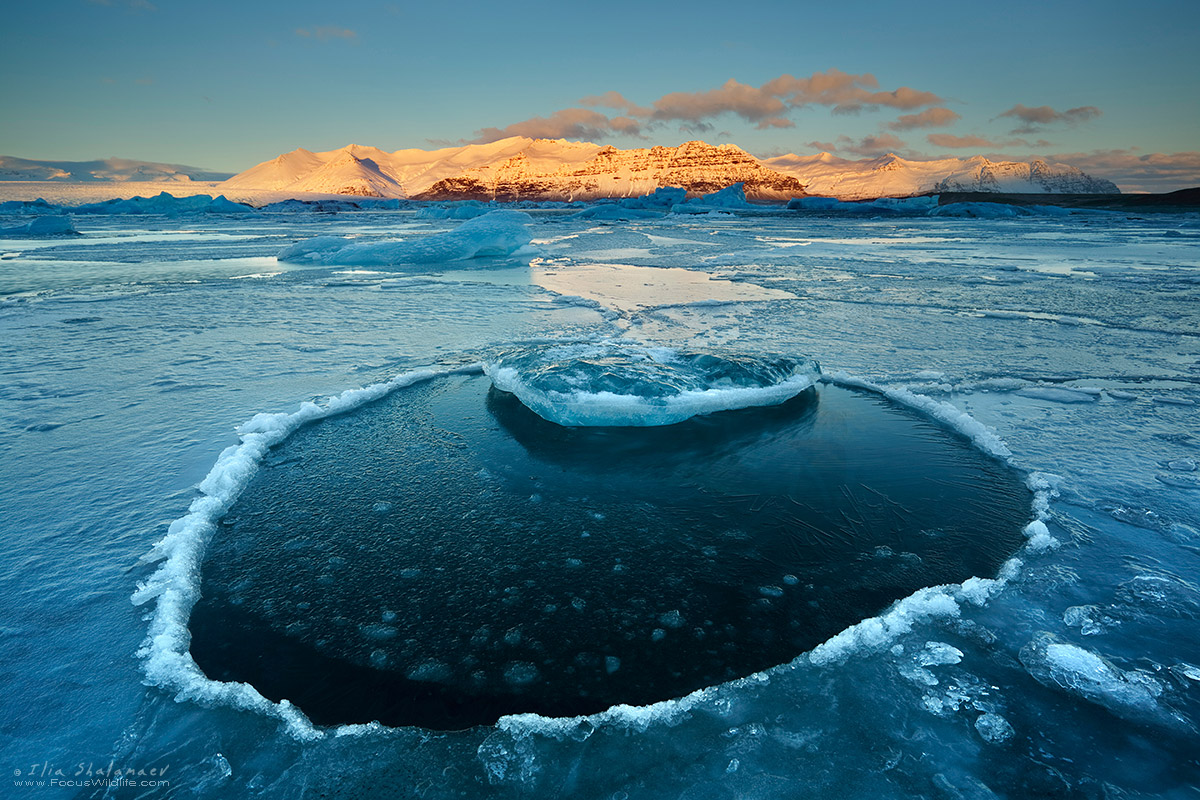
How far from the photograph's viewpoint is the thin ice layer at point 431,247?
1380 cm

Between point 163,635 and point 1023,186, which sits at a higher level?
point 1023,186

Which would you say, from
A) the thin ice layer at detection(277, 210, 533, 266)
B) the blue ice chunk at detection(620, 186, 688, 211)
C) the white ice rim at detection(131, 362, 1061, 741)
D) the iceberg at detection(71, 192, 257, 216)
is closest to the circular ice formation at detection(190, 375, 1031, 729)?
the white ice rim at detection(131, 362, 1061, 741)

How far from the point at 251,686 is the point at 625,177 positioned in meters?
185

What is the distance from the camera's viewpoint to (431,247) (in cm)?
1385

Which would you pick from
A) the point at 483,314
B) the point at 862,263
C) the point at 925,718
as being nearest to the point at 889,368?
the point at 925,718

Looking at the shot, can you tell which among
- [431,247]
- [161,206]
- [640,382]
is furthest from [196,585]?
[161,206]

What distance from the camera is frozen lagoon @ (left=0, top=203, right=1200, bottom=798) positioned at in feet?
5.08

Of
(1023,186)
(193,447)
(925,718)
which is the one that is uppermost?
(1023,186)

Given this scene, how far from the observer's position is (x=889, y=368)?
16.4 ft

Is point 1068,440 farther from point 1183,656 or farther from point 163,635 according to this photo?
point 163,635

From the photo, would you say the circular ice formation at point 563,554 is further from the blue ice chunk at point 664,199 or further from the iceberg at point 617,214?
the blue ice chunk at point 664,199

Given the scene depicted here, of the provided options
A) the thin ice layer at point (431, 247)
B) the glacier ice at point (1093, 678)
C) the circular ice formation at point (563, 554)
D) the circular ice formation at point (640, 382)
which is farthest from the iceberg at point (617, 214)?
the glacier ice at point (1093, 678)

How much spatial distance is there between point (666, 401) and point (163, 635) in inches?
106

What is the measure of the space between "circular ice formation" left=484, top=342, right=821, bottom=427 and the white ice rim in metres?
1.38
